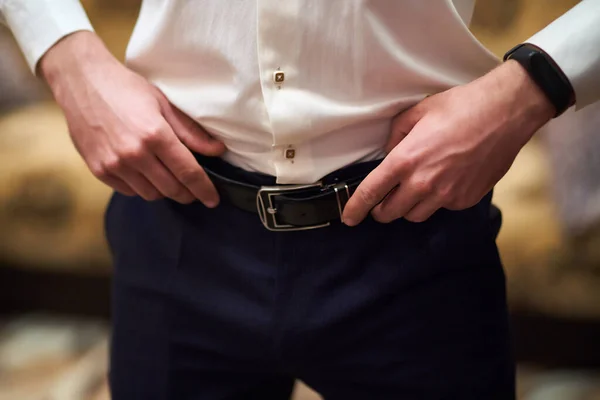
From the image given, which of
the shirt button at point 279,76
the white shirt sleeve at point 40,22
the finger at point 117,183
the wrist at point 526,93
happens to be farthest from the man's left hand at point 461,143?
the white shirt sleeve at point 40,22

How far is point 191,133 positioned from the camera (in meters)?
0.58

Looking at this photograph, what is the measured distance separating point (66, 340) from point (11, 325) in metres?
0.17

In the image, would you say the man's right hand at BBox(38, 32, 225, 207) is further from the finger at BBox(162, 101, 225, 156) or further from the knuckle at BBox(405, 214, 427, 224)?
the knuckle at BBox(405, 214, 427, 224)

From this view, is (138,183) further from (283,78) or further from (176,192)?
(283,78)

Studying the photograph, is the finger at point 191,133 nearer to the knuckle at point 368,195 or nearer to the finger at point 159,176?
the finger at point 159,176

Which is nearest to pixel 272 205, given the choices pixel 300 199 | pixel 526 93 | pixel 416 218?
pixel 300 199

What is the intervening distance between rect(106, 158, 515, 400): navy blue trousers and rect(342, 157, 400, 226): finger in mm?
42

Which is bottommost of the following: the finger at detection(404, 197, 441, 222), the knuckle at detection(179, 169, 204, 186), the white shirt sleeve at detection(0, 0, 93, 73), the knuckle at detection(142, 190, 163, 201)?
the finger at detection(404, 197, 441, 222)

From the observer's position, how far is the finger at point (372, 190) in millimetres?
497

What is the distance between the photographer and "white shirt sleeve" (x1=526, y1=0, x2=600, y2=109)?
19.0 inches

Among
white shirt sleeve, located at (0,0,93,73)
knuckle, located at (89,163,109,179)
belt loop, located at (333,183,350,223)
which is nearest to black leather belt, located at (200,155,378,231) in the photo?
belt loop, located at (333,183,350,223)

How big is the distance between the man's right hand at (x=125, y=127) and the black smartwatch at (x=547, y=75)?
28 centimetres

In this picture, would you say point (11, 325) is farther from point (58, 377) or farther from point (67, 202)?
point (67, 202)

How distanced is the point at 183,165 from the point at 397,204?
189 millimetres
